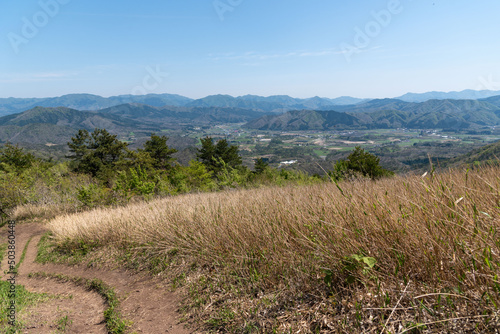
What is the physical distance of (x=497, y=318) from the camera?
1465 millimetres

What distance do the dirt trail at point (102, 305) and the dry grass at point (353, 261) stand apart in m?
0.34

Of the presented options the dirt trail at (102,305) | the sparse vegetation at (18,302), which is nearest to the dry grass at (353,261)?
the dirt trail at (102,305)

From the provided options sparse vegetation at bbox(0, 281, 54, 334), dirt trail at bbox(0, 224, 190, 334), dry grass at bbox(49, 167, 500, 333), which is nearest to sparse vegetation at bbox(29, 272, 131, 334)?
dirt trail at bbox(0, 224, 190, 334)

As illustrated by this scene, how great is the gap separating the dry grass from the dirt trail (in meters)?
0.34

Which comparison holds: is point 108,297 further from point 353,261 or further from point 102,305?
point 353,261

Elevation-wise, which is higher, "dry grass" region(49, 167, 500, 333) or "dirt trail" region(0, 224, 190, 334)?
"dry grass" region(49, 167, 500, 333)

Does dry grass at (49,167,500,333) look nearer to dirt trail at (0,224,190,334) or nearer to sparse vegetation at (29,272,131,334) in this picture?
dirt trail at (0,224,190,334)

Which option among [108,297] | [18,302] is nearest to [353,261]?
[108,297]

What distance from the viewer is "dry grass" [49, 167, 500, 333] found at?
173cm

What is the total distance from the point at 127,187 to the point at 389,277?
1198cm

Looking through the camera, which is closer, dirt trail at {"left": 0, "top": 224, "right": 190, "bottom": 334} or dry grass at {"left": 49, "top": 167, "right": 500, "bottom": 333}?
dry grass at {"left": 49, "top": 167, "right": 500, "bottom": 333}

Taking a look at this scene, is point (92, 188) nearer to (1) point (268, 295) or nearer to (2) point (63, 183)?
(2) point (63, 183)

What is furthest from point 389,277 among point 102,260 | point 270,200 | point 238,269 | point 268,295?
point 102,260

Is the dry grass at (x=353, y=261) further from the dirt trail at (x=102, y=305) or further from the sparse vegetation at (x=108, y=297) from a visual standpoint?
the sparse vegetation at (x=108, y=297)
